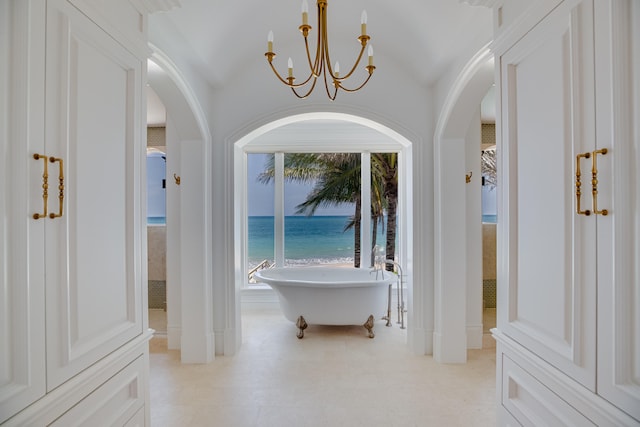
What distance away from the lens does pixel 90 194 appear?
1197 mm

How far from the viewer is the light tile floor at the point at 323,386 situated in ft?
7.29

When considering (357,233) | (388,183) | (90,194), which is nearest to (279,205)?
(357,233)

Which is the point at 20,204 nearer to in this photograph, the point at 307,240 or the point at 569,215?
the point at 569,215

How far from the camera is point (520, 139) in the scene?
1.39m

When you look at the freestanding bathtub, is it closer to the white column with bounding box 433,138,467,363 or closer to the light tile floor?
the light tile floor

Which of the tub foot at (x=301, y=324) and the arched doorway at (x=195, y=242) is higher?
the arched doorway at (x=195, y=242)

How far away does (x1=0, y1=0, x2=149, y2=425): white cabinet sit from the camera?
0.89m

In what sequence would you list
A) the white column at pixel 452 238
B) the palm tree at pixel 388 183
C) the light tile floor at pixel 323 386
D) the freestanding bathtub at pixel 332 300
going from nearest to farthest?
the light tile floor at pixel 323 386 → the white column at pixel 452 238 → the freestanding bathtub at pixel 332 300 → the palm tree at pixel 388 183

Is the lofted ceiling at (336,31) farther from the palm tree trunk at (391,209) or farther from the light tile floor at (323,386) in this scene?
the light tile floor at (323,386)

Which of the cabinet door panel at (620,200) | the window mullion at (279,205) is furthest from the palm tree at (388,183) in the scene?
the cabinet door panel at (620,200)

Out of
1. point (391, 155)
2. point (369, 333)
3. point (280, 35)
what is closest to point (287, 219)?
point (391, 155)

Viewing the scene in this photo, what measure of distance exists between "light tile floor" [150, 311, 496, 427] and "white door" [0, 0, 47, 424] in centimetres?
154

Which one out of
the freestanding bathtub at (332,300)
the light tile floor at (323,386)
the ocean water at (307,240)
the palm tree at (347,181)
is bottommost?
the light tile floor at (323,386)

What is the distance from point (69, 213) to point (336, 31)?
8.66 feet
